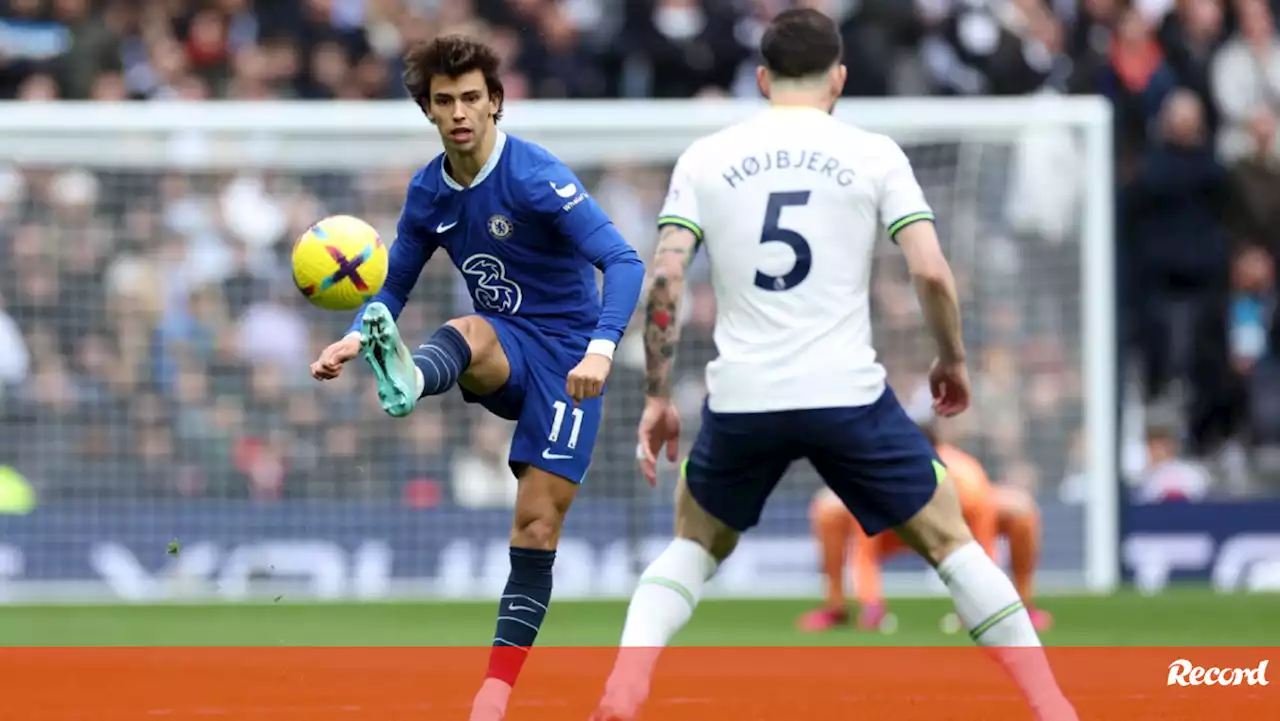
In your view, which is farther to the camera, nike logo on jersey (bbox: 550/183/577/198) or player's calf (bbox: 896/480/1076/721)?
nike logo on jersey (bbox: 550/183/577/198)

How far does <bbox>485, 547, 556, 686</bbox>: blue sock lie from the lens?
7.10 metres

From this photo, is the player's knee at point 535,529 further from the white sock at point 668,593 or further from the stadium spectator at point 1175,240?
the stadium spectator at point 1175,240

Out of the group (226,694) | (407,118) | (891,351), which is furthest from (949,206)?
(226,694)

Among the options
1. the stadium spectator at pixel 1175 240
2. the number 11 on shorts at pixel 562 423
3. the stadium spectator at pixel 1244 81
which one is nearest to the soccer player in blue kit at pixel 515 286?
the number 11 on shorts at pixel 562 423

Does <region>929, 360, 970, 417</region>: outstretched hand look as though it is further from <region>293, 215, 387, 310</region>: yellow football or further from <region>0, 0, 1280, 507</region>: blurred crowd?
<region>0, 0, 1280, 507</region>: blurred crowd

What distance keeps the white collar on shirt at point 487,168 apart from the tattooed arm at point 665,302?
0.95 metres

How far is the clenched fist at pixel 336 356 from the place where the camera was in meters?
6.62

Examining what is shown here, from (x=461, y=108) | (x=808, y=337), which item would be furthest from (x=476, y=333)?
(x=808, y=337)

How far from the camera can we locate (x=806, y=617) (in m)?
12.6

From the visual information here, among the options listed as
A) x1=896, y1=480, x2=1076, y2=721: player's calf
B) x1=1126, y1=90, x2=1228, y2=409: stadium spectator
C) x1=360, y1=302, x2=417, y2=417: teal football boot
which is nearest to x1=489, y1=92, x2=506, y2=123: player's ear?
x1=360, y1=302, x2=417, y2=417: teal football boot

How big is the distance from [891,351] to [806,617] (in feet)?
9.97

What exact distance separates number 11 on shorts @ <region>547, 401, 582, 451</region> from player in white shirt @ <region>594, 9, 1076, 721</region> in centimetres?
87

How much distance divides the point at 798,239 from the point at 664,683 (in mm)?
3106

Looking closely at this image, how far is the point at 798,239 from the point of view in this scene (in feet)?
Result: 20.7
